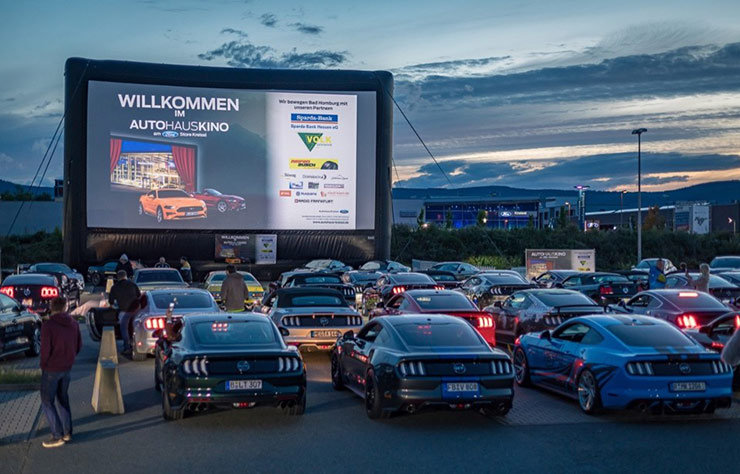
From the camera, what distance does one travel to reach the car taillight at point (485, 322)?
59.1ft

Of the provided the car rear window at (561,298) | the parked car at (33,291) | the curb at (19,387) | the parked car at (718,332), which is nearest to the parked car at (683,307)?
the car rear window at (561,298)

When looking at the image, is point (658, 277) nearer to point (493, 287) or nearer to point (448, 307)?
point (493, 287)

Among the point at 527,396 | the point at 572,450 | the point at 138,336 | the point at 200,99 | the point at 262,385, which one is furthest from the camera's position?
the point at 200,99

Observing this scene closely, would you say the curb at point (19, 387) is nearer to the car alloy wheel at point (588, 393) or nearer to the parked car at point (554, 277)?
the car alloy wheel at point (588, 393)

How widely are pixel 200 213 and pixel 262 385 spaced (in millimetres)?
39373

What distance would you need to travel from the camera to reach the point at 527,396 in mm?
14102

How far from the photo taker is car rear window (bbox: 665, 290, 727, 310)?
1759cm

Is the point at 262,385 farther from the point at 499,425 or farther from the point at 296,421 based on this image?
the point at 499,425

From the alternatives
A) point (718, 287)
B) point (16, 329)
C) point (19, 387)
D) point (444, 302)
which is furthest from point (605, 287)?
point (19, 387)

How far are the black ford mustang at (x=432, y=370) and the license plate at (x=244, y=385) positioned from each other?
1.52 m

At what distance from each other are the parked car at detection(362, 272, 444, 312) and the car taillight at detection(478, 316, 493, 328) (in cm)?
815

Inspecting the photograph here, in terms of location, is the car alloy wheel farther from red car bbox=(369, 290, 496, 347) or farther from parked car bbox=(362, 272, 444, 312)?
parked car bbox=(362, 272, 444, 312)

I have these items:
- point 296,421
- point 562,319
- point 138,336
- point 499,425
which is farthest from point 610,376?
point 138,336

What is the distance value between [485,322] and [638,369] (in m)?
6.32
